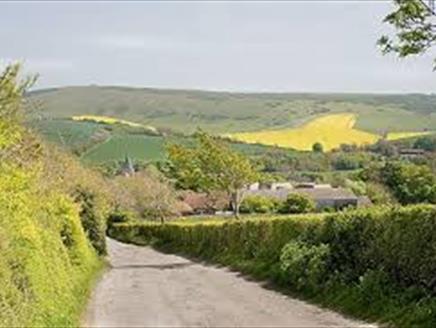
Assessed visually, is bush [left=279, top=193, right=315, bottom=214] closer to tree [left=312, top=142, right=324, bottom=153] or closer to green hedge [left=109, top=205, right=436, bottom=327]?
green hedge [left=109, top=205, right=436, bottom=327]

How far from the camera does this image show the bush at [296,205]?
91.9 metres

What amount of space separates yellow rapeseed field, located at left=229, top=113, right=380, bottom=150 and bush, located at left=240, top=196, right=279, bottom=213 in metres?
52.8

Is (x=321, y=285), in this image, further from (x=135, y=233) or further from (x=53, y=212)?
(x=135, y=233)

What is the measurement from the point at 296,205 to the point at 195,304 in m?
67.1

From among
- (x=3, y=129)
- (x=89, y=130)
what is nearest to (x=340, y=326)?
(x=3, y=129)

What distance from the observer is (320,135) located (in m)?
168

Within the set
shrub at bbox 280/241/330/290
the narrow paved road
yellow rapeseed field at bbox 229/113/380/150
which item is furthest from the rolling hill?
shrub at bbox 280/241/330/290

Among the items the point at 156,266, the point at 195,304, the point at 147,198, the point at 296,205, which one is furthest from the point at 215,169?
the point at 147,198

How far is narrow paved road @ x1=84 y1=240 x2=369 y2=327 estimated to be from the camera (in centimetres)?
2238

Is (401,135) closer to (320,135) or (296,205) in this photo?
(320,135)

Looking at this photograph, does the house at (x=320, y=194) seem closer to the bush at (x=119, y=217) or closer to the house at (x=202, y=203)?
the house at (x=202, y=203)

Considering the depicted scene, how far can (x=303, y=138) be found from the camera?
169 m

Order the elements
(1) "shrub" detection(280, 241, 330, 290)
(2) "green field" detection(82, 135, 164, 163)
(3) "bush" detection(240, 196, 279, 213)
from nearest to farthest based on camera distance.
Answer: (1) "shrub" detection(280, 241, 330, 290), (3) "bush" detection(240, 196, 279, 213), (2) "green field" detection(82, 135, 164, 163)

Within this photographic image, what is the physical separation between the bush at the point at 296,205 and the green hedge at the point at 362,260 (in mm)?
50362
